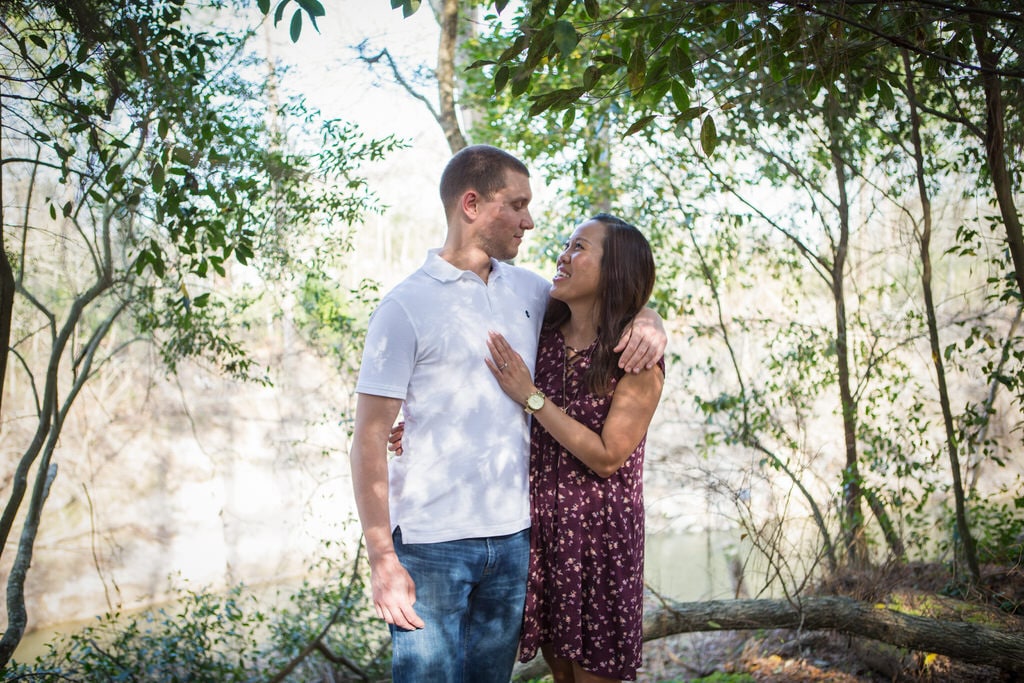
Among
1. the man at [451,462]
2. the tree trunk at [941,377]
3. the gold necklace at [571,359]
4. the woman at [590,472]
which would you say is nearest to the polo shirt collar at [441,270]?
the man at [451,462]

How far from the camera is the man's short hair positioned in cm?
239

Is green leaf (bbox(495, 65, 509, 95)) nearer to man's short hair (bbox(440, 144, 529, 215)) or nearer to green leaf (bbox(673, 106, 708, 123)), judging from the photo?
man's short hair (bbox(440, 144, 529, 215))

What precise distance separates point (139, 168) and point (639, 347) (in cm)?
302

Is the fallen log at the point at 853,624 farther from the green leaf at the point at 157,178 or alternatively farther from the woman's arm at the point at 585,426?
the green leaf at the point at 157,178

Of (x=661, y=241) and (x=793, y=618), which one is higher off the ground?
(x=661, y=241)

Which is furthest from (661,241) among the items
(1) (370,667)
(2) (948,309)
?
(1) (370,667)

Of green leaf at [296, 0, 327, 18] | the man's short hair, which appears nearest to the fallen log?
the man's short hair

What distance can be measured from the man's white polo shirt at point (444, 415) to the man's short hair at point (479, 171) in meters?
0.28

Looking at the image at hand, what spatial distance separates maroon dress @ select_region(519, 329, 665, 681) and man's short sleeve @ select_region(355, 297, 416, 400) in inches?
20.4

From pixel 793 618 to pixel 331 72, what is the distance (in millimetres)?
5258

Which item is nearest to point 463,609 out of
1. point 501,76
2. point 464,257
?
point 464,257

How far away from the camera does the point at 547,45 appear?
218cm

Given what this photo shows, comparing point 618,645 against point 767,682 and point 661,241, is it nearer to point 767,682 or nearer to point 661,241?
point 767,682

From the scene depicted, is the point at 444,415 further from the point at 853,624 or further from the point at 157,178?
the point at 853,624
